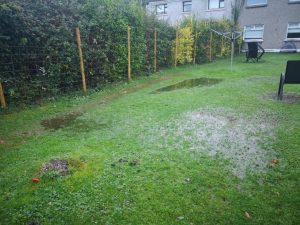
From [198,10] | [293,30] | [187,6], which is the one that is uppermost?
[187,6]

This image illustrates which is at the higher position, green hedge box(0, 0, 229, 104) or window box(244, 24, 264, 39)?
window box(244, 24, 264, 39)

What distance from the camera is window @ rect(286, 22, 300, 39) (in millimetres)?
19453

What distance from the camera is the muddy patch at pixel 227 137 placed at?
3.53 m

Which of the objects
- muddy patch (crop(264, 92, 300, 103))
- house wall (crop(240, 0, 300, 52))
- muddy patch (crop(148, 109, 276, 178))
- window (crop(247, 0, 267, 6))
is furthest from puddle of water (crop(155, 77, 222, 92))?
window (crop(247, 0, 267, 6))

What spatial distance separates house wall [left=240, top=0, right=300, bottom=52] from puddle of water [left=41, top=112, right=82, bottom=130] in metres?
20.0

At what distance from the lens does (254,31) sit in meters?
21.4

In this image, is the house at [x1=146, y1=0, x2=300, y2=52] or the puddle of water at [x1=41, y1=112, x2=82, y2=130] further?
the house at [x1=146, y1=0, x2=300, y2=52]

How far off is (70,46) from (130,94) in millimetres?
2296

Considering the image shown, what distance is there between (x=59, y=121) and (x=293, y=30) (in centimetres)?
2086

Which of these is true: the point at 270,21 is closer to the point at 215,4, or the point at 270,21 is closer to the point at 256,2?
the point at 256,2

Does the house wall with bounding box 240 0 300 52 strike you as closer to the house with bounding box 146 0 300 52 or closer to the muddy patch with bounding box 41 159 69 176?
the house with bounding box 146 0 300 52

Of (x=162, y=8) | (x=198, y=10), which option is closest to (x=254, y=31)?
→ (x=198, y=10)

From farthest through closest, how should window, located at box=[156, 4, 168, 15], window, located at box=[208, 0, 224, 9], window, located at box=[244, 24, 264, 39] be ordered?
window, located at box=[156, 4, 168, 15], window, located at box=[208, 0, 224, 9], window, located at box=[244, 24, 264, 39]

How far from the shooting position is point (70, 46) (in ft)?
23.3
